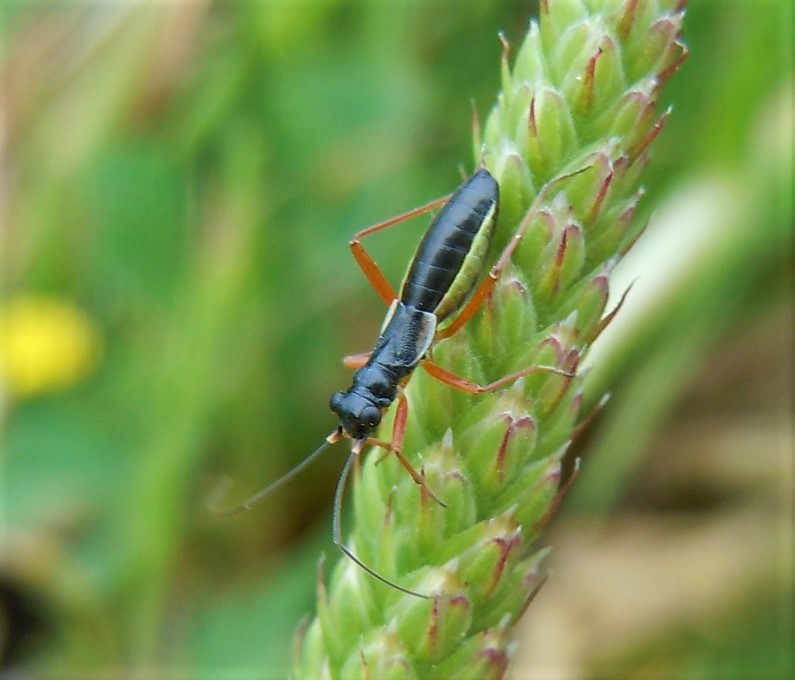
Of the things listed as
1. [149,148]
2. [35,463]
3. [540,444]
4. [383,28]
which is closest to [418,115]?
[383,28]

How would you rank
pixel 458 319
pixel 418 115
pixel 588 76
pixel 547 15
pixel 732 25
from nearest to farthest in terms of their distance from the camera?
pixel 588 76 < pixel 547 15 < pixel 458 319 < pixel 732 25 < pixel 418 115

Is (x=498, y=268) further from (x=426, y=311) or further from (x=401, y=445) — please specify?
(x=426, y=311)

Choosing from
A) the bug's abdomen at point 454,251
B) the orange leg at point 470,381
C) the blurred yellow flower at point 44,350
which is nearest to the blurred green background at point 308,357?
the blurred yellow flower at point 44,350

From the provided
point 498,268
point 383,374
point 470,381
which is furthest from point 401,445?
point 383,374

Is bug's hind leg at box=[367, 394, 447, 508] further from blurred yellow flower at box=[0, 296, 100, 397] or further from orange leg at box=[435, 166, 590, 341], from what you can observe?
blurred yellow flower at box=[0, 296, 100, 397]

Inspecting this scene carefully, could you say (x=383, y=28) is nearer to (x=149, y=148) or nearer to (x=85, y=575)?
(x=149, y=148)

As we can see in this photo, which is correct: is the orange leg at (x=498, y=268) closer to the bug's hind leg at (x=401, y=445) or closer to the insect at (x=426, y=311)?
the insect at (x=426, y=311)

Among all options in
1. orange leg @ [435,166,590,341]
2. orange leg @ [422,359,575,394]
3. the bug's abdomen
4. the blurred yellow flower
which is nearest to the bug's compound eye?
the bug's abdomen
